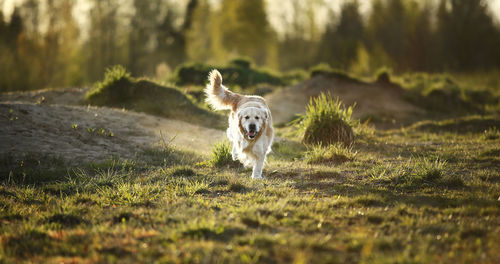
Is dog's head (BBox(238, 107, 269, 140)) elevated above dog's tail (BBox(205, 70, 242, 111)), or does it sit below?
below

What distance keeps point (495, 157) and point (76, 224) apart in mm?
6747

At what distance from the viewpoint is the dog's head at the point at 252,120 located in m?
6.02

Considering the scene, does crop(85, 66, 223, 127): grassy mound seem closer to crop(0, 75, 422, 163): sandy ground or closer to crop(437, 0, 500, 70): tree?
crop(0, 75, 422, 163): sandy ground

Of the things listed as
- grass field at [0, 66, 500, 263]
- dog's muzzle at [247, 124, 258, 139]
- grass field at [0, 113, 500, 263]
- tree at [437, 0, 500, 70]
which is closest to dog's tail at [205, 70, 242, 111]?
grass field at [0, 66, 500, 263]

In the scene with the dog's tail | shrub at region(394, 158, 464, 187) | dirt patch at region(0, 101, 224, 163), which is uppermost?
the dog's tail

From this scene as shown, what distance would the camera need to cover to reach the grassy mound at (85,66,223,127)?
1204cm

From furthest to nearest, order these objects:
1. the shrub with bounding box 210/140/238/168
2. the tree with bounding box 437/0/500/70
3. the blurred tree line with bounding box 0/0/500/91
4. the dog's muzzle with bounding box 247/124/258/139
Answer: the tree with bounding box 437/0/500/70
the blurred tree line with bounding box 0/0/500/91
the shrub with bounding box 210/140/238/168
the dog's muzzle with bounding box 247/124/258/139

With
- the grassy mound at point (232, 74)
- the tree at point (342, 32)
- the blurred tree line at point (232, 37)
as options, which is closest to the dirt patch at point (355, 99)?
the grassy mound at point (232, 74)

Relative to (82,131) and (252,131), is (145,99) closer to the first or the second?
(82,131)

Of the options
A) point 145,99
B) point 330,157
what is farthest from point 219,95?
point 145,99

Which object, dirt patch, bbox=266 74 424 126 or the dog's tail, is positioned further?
dirt patch, bbox=266 74 424 126

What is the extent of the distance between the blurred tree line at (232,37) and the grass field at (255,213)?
638 inches

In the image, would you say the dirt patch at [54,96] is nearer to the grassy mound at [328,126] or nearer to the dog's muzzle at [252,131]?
the grassy mound at [328,126]

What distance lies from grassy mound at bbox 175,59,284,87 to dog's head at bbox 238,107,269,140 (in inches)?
531
